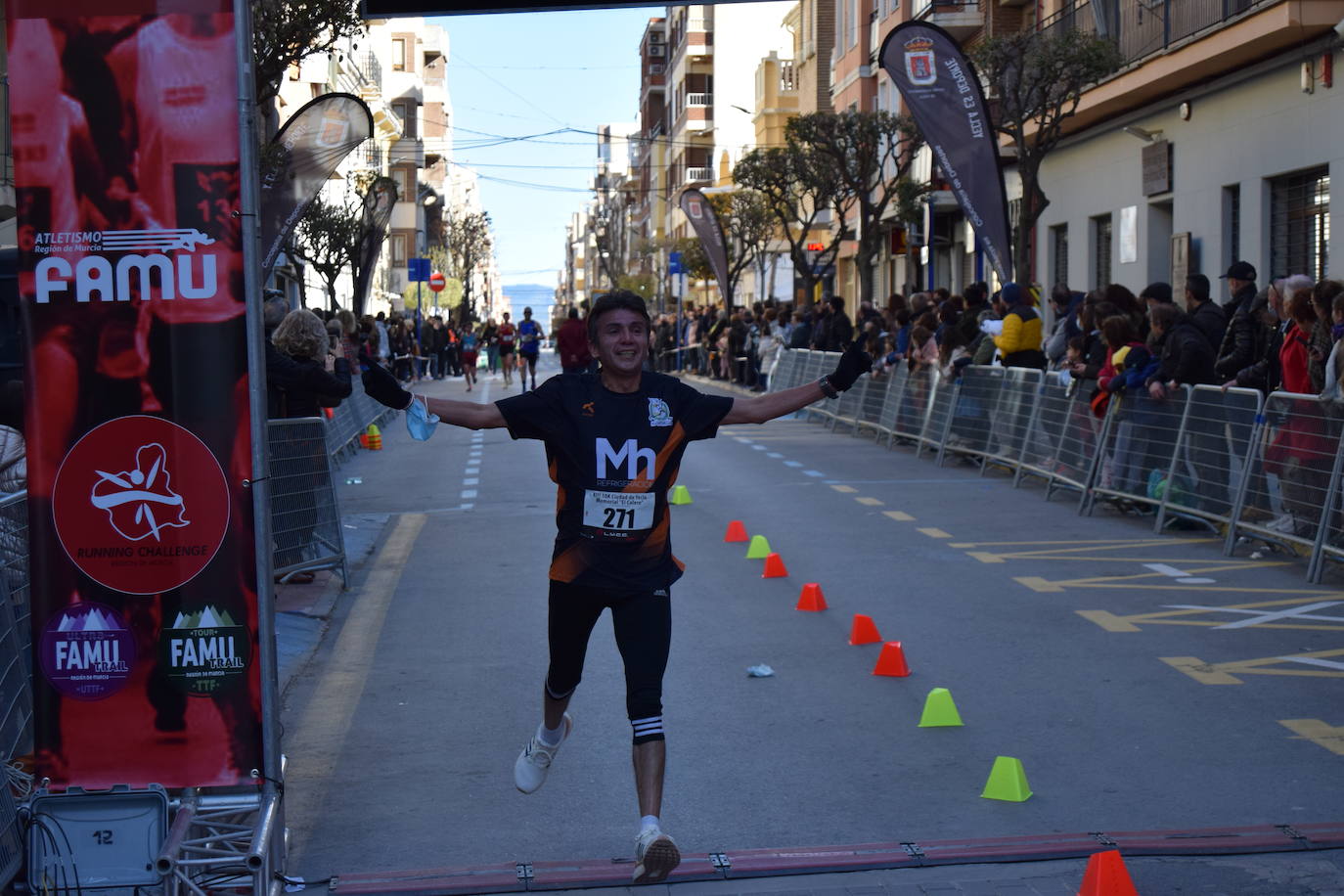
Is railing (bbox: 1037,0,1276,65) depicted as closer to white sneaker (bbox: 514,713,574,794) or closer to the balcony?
the balcony

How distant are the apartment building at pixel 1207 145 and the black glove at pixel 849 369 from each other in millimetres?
16038

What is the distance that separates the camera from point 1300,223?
72.5 feet

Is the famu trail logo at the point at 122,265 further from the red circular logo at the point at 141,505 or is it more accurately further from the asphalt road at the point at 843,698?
the asphalt road at the point at 843,698

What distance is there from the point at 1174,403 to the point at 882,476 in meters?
5.07

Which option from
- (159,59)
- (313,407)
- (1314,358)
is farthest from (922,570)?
(159,59)

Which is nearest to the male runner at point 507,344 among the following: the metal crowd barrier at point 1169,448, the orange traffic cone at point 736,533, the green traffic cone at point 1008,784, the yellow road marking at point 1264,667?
the metal crowd barrier at point 1169,448

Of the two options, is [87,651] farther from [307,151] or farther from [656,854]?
[307,151]

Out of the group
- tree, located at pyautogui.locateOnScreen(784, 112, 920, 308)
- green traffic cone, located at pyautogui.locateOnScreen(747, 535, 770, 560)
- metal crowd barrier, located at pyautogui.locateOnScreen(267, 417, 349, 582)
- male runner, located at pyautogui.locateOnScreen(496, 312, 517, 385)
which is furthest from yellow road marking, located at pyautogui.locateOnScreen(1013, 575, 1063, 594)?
male runner, located at pyautogui.locateOnScreen(496, 312, 517, 385)

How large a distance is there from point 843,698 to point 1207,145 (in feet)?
63.3

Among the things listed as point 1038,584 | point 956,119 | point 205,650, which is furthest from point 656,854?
point 956,119

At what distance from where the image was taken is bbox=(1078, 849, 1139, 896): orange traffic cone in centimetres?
461

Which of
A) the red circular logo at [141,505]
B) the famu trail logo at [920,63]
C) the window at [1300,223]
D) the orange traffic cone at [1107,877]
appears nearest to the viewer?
the orange traffic cone at [1107,877]

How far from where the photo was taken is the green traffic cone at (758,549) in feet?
38.7

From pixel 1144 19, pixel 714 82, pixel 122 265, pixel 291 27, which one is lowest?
pixel 122 265
